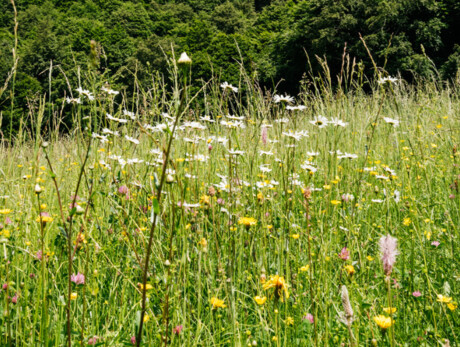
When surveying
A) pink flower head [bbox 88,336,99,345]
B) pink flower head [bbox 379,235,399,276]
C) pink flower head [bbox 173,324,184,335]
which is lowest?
pink flower head [bbox 88,336,99,345]

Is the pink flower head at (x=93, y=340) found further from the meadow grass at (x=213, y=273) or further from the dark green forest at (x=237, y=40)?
the dark green forest at (x=237, y=40)

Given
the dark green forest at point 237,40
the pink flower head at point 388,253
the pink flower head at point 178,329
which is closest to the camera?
the pink flower head at point 388,253

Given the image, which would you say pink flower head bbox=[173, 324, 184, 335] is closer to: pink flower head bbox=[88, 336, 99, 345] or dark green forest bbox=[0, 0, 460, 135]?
pink flower head bbox=[88, 336, 99, 345]

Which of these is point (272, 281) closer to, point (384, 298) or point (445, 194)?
point (384, 298)

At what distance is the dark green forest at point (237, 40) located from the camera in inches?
573

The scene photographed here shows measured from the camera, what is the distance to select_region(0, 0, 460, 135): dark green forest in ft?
47.8

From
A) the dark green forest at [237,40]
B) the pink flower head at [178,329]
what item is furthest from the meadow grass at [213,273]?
the dark green forest at [237,40]

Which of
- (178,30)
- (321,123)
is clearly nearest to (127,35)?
(178,30)

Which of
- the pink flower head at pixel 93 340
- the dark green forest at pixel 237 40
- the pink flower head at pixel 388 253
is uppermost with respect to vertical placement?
the dark green forest at pixel 237 40

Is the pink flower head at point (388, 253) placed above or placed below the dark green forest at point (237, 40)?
below

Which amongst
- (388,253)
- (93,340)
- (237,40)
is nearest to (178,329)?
(93,340)

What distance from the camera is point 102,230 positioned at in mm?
1495

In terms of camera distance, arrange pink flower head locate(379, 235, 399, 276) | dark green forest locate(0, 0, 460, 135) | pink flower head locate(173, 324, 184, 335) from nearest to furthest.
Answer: pink flower head locate(379, 235, 399, 276) < pink flower head locate(173, 324, 184, 335) < dark green forest locate(0, 0, 460, 135)

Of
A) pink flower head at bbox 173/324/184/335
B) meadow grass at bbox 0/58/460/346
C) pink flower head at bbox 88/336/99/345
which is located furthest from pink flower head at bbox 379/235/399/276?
pink flower head at bbox 88/336/99/345
